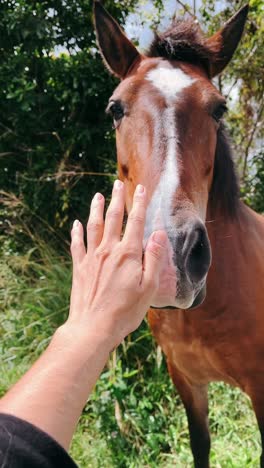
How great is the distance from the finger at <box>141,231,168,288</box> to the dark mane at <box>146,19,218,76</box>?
4.81 ft

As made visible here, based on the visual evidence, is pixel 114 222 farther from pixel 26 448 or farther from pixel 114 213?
pixel 26 448

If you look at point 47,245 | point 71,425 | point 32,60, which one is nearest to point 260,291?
point 71,425

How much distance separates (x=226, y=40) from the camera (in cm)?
237

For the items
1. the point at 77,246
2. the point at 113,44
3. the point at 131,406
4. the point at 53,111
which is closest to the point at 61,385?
the point at 77,246

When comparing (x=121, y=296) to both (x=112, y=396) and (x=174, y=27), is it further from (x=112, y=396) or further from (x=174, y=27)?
(x=112, y=396)

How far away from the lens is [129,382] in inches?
139

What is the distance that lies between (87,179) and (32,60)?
151 centimetres

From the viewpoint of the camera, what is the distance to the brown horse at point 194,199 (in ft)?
4.97

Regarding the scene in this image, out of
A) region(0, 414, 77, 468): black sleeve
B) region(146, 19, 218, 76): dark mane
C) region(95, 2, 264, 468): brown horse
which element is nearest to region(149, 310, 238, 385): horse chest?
region(95, 2, 264, 468): brown horse

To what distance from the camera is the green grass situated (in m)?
3.06

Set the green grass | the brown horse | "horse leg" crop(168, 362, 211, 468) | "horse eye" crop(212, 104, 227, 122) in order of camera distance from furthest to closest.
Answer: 1. the green grass
2. "horse leg" crop(168, 362, 211, 468)
3. "horse eye" crop(212, 104, 227, 122)
4. the brown horse

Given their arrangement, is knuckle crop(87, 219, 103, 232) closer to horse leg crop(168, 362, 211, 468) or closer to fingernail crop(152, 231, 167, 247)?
fingernail crop(152, 231, 167, 247)

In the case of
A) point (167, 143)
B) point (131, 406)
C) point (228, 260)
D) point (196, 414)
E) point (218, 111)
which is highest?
point (218, 111)

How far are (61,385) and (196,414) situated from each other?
7.65ft
